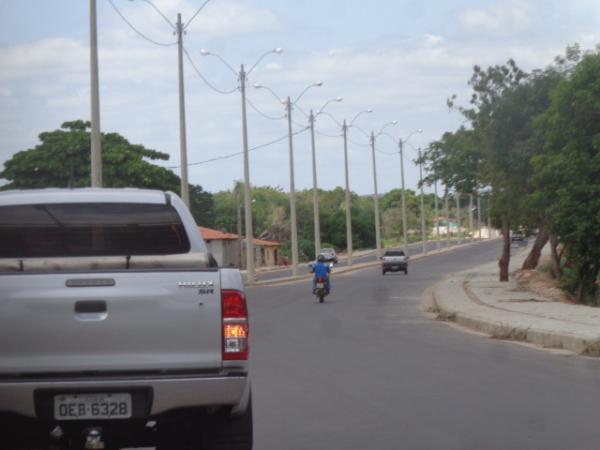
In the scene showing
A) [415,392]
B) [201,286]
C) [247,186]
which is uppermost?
Answer: [247,186]

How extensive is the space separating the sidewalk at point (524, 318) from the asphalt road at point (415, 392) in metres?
0.54

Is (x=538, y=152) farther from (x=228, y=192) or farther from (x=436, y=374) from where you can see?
(x=228, y=192)

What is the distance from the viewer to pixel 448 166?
49.8 meters

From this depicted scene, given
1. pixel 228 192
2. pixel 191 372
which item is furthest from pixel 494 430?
pixel 228 192

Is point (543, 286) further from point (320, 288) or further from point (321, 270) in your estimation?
point (320, 288)

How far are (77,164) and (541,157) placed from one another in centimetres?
4011

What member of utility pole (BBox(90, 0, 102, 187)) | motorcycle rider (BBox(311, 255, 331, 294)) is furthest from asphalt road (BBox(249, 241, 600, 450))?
motorcycle rider (BBox(311, 255, 331, 294))

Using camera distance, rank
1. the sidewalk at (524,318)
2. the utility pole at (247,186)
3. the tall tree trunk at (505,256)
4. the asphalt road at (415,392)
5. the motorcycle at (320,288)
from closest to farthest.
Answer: the asphalt road at (415,392) < the sidewalk at (524,318) < the motorcycle at (320,288) < the tall tree trunk at (505,256) < the utility pole at (247,186)

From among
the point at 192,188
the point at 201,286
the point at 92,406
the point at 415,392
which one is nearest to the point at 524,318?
the point at 415,392

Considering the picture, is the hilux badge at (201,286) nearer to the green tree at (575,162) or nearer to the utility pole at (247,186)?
the green tree at (575,162)

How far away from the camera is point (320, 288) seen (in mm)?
36719

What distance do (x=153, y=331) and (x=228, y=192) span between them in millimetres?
138506

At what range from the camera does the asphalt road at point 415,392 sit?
386 inches

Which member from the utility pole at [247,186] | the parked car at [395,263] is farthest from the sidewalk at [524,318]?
the parked car at [395,263]
